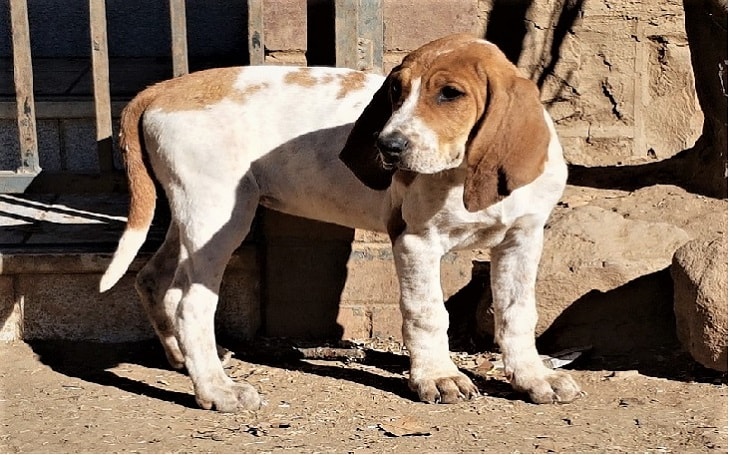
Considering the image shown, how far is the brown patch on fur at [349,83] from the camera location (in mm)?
5094

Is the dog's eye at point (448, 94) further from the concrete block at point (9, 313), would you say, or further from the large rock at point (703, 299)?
the concrete block at point (9, 313)

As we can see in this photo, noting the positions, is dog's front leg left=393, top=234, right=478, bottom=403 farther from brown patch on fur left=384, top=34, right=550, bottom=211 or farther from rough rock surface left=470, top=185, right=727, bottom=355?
rough rock surface left=470, top=185, right=727, bottom=355

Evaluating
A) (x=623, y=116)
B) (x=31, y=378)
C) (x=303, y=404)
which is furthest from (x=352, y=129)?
(x=623, y=116)

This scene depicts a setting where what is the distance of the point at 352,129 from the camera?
4.80 m

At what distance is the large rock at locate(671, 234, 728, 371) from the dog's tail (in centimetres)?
238

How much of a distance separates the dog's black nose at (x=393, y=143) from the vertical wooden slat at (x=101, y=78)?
2.32 metres

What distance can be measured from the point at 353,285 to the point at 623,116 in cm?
206

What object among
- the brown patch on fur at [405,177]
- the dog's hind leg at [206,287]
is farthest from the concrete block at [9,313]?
the brown patch on fur at [405,177]

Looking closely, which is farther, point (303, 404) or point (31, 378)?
point (31, 378)

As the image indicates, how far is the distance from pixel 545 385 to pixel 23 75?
128 inches

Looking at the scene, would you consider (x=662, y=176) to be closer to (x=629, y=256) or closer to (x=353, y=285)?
(x=629, y=256)

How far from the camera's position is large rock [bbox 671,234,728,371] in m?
4.88

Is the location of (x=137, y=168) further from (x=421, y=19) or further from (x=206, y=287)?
(x=421, y=19)

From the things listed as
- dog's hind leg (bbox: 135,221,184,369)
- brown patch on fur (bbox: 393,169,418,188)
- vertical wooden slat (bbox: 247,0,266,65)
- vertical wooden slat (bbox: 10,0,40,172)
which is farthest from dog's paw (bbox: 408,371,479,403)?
vertical wooden slat (bbox: 10,0,40,172)
